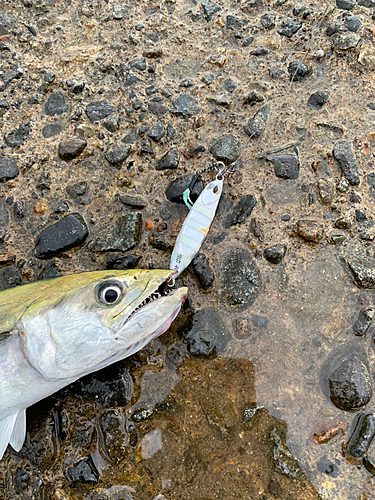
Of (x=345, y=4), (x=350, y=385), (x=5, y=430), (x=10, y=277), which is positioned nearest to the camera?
(x=5, y=430)

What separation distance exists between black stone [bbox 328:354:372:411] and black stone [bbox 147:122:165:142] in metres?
2.86

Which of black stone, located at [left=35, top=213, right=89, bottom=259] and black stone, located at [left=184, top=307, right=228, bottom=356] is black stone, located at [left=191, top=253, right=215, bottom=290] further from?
black stone, located at [left=35, top=213, right=89, bottom=259]

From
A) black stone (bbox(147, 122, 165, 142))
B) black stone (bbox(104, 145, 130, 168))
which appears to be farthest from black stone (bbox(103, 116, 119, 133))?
black stone (bbox(147, 122, 165, 142))

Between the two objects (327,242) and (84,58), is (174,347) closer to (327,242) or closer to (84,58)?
(327,242)

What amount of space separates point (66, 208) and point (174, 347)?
5.88 feet

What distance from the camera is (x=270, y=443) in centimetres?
318

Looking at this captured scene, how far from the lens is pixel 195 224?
3639mm

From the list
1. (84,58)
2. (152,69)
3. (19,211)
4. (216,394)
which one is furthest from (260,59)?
(216,394)

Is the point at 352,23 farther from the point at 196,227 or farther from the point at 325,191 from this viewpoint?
the point at 196,227

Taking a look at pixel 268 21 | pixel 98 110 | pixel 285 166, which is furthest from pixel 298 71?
pixel 98 110

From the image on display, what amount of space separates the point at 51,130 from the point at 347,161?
3.17 metres

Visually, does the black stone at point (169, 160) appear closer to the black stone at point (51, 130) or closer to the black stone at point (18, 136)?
the black stone at point (51, 130)

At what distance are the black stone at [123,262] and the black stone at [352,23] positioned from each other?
3500 millimetres

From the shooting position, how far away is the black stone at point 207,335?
3.44 meters
